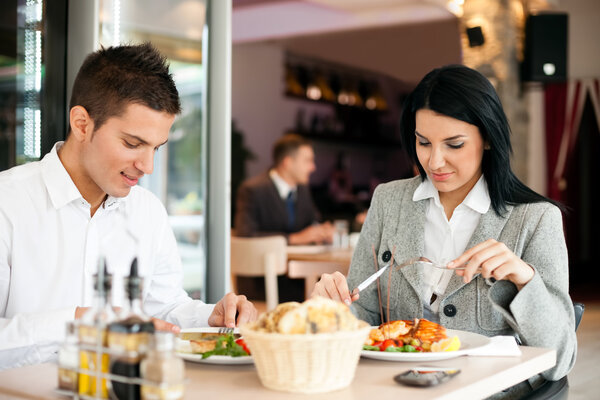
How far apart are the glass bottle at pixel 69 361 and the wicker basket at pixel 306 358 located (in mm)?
297

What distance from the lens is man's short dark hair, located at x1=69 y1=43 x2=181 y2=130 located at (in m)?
2.08

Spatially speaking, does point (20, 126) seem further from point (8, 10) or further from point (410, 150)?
point (410, 150)

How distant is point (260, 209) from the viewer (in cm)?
750

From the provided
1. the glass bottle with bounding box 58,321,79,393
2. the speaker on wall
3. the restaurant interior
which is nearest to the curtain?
the restaurant interior

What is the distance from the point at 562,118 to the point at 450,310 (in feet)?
27.2

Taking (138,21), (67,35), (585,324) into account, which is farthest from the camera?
(585,324)

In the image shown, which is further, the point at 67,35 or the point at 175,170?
the point at 175,170

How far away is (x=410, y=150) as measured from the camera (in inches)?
97.5

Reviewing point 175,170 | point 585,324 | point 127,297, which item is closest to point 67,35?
point 175,170

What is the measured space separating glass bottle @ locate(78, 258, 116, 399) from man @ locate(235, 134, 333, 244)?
590 centimetres

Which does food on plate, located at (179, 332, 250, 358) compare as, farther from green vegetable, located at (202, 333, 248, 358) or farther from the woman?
the woman

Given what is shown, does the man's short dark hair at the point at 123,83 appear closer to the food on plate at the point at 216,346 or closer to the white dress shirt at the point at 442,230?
the food on plate at the point at 216,346

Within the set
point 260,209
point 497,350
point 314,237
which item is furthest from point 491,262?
point 260,209

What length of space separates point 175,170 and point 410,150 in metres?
1.90
